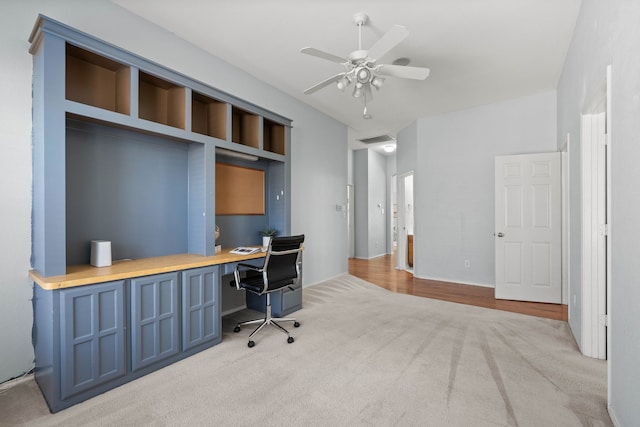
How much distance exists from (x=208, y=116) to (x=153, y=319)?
7.20 ft

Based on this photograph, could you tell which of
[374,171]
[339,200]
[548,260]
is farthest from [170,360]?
[374,171]

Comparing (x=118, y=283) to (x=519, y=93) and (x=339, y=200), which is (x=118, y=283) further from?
(x=519, y=93)

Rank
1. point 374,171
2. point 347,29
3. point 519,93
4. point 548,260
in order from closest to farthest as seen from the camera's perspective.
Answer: point 347,29, point 548,260, point 519,93, point 374,171

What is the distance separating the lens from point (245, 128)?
12.4ft

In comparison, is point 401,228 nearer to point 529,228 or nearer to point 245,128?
point 529,228

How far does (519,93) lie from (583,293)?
3.37 meters

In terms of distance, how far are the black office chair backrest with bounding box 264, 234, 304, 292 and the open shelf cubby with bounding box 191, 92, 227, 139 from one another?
1.31 m

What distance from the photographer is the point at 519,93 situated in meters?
4.70

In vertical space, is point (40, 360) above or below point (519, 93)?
below

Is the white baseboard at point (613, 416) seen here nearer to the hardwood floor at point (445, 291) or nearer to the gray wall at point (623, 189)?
the gray wall at point (623, 189)

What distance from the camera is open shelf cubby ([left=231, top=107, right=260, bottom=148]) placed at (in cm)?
369

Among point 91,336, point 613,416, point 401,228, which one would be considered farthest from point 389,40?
point 401,228

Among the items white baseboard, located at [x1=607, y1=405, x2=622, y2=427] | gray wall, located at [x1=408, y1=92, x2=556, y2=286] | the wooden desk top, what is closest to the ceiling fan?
the wooden desk top

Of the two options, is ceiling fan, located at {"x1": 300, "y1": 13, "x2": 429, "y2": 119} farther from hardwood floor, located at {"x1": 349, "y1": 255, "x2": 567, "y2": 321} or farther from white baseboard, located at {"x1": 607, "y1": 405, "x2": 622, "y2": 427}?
hardwood floor, located at {"x1": 349, "y1": 255, "x2": 567, "y2": 321}
